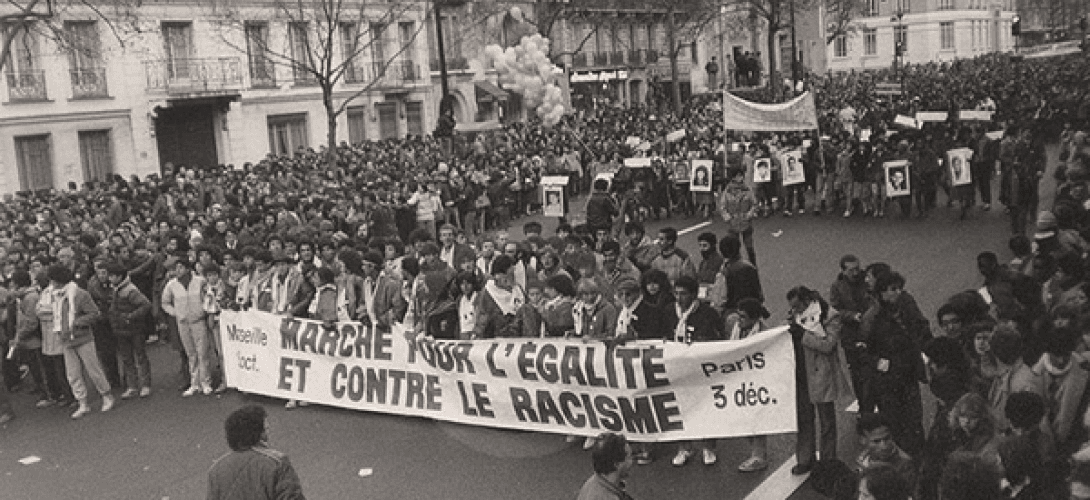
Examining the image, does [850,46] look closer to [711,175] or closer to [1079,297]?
[711,175]

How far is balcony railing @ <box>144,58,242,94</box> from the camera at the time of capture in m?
33.0

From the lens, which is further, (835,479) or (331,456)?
(331,456)

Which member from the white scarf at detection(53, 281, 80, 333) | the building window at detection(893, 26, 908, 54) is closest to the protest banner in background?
the white scarf at detection(53, 281, 80, 333)

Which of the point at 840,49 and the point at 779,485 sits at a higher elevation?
the point at 840,49

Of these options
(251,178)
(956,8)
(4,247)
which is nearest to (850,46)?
(956,8)

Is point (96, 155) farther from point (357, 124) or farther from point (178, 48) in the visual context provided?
point (357, 124)

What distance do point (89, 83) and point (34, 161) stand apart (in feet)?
8.72

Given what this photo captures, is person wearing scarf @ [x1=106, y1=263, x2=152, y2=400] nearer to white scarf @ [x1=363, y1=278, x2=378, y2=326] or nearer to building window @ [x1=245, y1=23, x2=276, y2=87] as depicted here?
white scarf @ [x1=363, y1=278, x2=378, y2=326]

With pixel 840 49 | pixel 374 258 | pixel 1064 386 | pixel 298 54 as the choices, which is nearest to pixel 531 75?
pixel 298 54

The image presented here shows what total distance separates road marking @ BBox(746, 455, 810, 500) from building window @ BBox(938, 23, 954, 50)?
297 feet

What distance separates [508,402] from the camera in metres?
9.83

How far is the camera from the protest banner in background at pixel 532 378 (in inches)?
340

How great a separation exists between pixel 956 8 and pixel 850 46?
9.20 metres

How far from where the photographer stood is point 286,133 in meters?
37.0
